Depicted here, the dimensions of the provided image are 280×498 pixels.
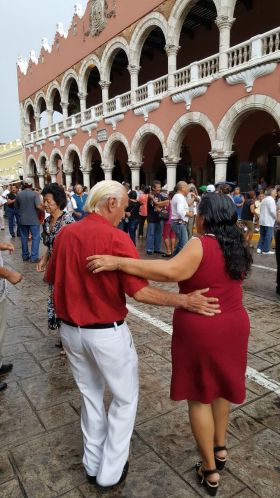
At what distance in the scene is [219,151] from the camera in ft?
40.1

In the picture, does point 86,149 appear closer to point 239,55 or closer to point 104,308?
point 239,55

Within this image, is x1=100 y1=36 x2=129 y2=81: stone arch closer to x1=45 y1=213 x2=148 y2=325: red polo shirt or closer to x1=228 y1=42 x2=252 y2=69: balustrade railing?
x1=228 y1=42 x2=252 y2=69: balustrade railing

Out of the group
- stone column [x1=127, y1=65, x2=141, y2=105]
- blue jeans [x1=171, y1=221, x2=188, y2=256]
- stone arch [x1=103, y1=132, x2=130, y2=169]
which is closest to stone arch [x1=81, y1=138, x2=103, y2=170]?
stone arch [x1=103, y1=132, x2=130, y2=169]

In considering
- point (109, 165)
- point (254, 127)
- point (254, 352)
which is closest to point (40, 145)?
point (109, 165)

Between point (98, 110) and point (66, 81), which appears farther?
point (66, 81)

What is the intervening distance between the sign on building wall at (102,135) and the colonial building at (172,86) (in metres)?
0.05

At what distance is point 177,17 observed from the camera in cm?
1312

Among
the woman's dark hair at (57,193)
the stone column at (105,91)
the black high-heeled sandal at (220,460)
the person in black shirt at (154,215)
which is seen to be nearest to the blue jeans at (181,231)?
the person in black shirt at (154,215)

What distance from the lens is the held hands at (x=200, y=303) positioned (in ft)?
5.94

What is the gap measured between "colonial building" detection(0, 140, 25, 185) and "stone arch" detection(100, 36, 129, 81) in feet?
82.8

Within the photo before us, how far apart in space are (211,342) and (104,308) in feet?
1.90

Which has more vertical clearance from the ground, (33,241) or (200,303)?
(200,303)

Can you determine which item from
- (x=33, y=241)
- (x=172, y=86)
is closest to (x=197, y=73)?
(x=172, y=86)

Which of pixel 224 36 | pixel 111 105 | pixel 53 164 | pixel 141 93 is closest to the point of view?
pixel 224 36
